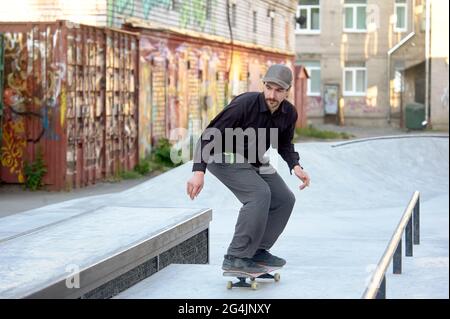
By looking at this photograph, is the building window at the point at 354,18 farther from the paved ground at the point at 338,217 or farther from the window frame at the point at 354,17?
the paved ground at the point at 338,217

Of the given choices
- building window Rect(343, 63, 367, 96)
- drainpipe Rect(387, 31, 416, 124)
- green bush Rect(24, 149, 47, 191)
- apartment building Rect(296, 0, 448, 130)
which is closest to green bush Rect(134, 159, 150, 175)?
green bush Rect(24, 149, 47, 191)

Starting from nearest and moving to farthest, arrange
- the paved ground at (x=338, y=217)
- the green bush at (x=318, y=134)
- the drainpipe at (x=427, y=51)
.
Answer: the paved ground at (x=338, y=217) < the green bush at (x=318, y=134) < the drainpipe at (x=427, y=51)

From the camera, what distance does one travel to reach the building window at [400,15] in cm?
4753

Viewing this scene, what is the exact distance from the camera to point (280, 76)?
6.37 metres

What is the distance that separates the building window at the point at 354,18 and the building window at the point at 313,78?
2.28 metres

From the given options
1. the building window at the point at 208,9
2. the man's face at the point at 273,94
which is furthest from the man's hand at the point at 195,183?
the building window at the point at 208,9

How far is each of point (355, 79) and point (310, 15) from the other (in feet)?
12.5

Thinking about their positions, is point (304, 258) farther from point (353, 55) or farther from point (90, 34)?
point (353, 55)

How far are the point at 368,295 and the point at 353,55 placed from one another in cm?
4304

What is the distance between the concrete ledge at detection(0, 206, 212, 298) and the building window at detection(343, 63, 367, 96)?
130ft

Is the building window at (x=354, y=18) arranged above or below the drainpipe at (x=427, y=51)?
above

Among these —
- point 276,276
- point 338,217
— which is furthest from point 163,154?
point 276,276

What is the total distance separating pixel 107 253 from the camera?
624 cm

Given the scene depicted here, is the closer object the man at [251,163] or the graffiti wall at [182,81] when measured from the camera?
the man at [251,163]
